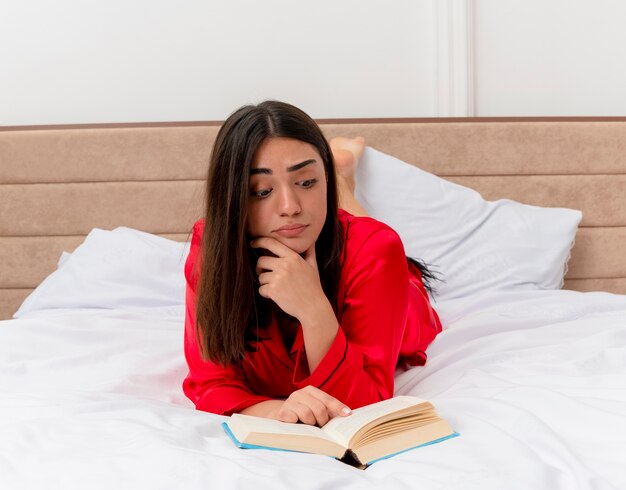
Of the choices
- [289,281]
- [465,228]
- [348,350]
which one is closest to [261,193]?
[289,281]

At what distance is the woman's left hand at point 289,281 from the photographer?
1352mm

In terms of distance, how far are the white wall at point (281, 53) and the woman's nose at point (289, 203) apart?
1519 millimetres

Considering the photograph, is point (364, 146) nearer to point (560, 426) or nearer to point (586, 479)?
point (560, 426)

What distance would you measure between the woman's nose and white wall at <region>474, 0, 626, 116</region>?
171 cm

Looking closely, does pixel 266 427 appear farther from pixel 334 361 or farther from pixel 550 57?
pixel 550 57

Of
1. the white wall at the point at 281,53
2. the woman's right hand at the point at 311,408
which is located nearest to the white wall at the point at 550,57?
the white wall at the point at 281,53

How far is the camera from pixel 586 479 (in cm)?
95

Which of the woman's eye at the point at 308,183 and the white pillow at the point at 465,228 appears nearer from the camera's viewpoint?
the woman's eye at the point at 308,183

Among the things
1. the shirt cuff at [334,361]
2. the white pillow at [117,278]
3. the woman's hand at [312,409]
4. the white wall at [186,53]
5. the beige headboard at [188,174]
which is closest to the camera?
A: the woman's hand at [312,409]

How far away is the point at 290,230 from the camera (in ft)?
4.53

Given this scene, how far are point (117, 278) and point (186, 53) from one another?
940mm

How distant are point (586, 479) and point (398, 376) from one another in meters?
0.75

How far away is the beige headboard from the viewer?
264 centimetres

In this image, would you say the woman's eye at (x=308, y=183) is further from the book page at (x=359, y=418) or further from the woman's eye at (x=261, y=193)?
the book page at (x=359, y=418)
